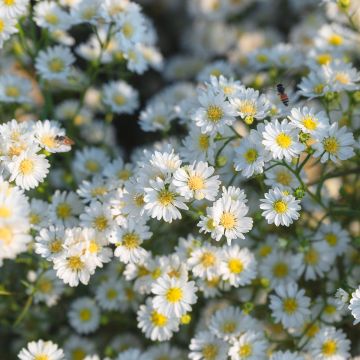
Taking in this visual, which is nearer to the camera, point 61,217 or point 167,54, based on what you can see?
point 61,217

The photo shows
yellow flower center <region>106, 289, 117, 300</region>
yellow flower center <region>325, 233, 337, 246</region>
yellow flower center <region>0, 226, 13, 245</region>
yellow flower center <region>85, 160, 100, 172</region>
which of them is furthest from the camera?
yellow flower center <region>85, 160, 100, 172</region>

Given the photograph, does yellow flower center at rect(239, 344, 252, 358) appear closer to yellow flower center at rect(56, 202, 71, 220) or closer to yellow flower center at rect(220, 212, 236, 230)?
yellow flower center at rect(220, 212, 236, 230)

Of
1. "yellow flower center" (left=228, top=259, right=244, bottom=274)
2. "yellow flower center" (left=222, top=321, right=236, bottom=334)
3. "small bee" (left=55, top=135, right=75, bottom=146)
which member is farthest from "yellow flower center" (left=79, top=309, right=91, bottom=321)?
"small bee" (left=55, top=135, right=75, bottom=146)

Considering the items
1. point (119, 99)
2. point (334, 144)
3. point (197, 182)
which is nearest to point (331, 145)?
point (334, 144)

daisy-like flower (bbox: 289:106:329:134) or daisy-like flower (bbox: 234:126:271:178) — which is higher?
daisy-like flower (bbox: 289:106:329:134)

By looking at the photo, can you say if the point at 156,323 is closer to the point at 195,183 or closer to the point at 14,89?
the point at 195,183

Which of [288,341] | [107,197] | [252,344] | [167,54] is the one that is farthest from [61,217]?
[167,54]

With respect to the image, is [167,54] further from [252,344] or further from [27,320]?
[252,344]
